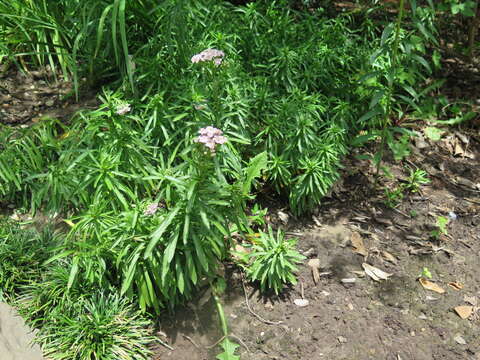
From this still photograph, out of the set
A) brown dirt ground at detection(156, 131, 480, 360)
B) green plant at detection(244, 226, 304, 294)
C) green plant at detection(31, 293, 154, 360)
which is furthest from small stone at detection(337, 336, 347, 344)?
green plant at detection(31, 293, 154, 360)

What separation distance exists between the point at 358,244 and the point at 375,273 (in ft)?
0.83

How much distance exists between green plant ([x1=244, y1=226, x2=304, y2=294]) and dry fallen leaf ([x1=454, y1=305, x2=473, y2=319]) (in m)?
0.94

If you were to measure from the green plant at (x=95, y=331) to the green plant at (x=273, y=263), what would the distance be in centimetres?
67

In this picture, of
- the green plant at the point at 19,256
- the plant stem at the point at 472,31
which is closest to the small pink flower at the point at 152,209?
the green plant at the point at 19,256

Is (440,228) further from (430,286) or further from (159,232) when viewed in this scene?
(159,232)

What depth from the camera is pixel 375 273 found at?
2984mm

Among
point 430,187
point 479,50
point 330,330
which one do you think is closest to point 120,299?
point 330,330

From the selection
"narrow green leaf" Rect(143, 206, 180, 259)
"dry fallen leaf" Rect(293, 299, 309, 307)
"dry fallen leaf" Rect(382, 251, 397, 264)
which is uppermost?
"narrow green leaf" Rect(143, 206, 180, 259)

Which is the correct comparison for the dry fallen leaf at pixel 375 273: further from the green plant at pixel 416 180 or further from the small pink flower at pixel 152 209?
the small pink flower at pixel 152 209

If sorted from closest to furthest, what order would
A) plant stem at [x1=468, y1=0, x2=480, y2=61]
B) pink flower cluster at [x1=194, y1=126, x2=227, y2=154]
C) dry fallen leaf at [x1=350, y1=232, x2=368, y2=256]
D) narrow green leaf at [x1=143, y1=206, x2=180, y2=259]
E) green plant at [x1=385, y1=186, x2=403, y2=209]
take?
1. pink flower cluster at [x1=194, y1=126, x2=227, y2=154]
2. narrow green leaf at [x1=143, y1=206, x2=180, y2=259]
3. dry fallen leaf at [x1=350, y1=232, x2=368, y2=256]
4. green plant at [x1=385, y1=186, x2=403, y2=209]
5. plant stem at [x1=468, y1=0, x2=480, y2=61]

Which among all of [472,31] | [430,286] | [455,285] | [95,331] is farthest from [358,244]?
[472,31]

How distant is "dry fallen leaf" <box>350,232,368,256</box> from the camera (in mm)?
3125

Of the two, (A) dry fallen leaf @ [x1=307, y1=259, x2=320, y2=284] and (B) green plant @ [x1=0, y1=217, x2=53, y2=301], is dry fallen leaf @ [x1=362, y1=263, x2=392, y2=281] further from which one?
(B) green plant @ [x1=0, y1=217, x2=53, y2=301]

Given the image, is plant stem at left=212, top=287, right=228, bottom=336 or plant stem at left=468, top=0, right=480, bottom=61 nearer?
plant stem at left=212, top=287, right=228, bottom=336
